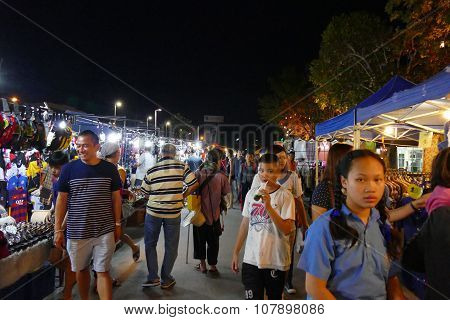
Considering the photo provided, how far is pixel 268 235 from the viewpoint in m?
2.97

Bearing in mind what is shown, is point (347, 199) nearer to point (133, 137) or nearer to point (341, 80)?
point (133, 137)

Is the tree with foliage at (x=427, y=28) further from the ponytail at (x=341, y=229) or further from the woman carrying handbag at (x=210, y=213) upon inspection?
the ponytail at (x=341, y=229)

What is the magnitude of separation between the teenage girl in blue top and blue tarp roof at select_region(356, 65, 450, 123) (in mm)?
2733

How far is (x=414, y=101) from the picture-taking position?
176 inches

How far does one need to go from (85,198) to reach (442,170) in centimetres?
311

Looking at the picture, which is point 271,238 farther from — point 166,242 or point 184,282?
point 184,282

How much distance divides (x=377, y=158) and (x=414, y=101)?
3223mm

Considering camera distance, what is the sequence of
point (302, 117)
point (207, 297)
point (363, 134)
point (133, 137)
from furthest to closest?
1. point (302, 117)
2. point (133, 137)
3. point (363, 134)
4. point (207, 297)

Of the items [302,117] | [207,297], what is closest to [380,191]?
[207,297]

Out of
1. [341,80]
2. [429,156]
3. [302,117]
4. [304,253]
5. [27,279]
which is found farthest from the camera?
[302,117]

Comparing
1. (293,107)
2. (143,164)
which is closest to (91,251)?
(143,164)

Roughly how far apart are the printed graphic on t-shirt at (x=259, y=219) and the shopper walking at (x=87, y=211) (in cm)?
156

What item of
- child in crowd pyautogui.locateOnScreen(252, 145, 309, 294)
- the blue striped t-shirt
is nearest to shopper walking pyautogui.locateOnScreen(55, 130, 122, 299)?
the blue striped t-shirt

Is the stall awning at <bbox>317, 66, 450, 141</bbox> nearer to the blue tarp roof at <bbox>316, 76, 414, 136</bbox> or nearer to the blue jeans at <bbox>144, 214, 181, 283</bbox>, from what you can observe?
the blue tarp roof at <bbox>316, 76, 414, 136</bbox>
